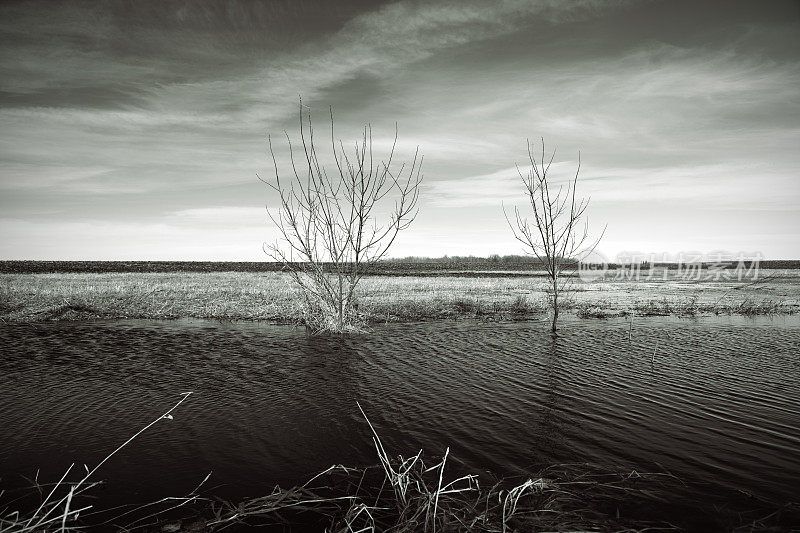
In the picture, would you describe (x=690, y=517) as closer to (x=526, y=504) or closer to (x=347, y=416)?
(x=526, y=504)

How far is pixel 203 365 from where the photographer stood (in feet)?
30.5

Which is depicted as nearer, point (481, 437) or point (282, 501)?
point (282, 501)

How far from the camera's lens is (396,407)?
6.72 m

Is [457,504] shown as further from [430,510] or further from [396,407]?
[396,407]

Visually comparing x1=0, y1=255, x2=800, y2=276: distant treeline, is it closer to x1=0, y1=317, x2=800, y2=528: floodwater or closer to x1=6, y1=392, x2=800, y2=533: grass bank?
x1=0, y1=317, x2=800, y2=528: floodwater

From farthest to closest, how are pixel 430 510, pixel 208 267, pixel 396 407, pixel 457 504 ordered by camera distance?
pixel 208 267
pixel 396 407
pixel 457 504
pixel 430 510

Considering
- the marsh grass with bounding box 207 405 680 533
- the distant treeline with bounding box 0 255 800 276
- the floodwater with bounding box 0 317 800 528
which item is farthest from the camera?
the distant treeline with bounding box 0 255 800 276

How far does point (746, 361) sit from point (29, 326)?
19.6 m

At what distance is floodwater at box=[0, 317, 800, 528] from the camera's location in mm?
4770

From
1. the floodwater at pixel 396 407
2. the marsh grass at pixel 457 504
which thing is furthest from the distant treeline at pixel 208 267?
the marsh grass at pixel 457 504

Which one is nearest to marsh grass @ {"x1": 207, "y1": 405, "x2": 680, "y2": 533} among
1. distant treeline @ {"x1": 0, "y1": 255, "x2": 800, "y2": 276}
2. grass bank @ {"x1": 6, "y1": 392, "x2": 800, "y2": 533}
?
grass bank @ {"x1": 6, "y1": 392, "x2": 800, "y2": 533}

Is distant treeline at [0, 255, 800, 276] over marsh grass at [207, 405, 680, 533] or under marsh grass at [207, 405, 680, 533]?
over

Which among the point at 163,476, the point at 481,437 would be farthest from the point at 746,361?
the point at 163,476

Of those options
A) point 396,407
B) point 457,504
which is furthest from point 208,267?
point 457,504
